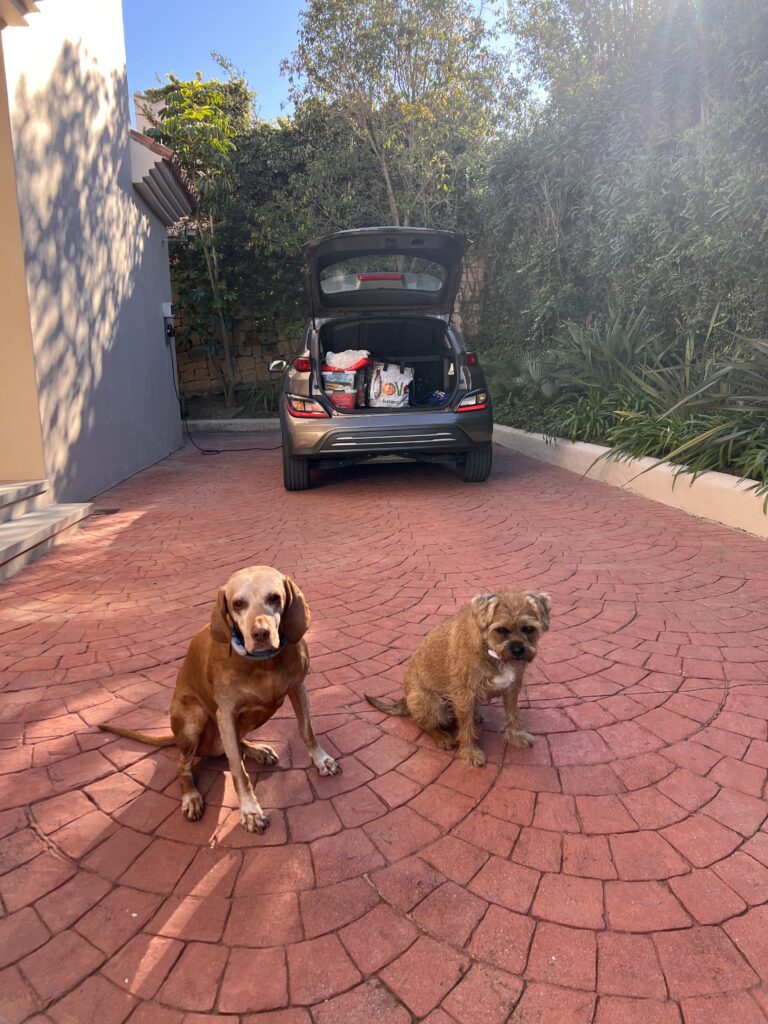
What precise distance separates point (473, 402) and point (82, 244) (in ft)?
15.9

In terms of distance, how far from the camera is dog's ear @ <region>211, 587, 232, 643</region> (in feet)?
6.64

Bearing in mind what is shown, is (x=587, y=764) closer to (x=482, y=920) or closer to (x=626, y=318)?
(x=482, y=920)

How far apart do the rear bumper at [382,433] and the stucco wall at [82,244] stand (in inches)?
93.3

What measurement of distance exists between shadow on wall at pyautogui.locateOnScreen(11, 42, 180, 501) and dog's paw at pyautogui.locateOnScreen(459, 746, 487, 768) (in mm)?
5415

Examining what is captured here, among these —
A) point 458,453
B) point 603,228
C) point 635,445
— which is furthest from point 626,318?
point 458,453

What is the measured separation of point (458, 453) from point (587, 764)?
18.2 ft

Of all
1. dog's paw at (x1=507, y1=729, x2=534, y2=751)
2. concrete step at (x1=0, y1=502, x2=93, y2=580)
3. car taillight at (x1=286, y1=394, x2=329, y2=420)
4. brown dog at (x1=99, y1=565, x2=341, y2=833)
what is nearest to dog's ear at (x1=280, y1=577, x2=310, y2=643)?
brown dog at (x1=99, y1=565, x2=341, y2=833)

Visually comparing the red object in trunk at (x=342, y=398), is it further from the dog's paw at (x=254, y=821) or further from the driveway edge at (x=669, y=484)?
the dog's paw at (x=254, y=821)

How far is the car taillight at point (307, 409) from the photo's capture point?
6801mm

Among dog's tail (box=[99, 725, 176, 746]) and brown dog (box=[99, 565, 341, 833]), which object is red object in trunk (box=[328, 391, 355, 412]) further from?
brown dog (box=[99, 565, 341, 833])

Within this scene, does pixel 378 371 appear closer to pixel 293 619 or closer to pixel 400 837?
pixel 293 619

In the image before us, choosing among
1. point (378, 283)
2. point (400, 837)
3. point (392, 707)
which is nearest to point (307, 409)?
point (378, 283)

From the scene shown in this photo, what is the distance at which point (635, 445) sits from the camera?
276 inches

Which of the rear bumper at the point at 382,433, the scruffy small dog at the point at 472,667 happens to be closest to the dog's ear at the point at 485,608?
the scruffy small dog at the point at 472,667
